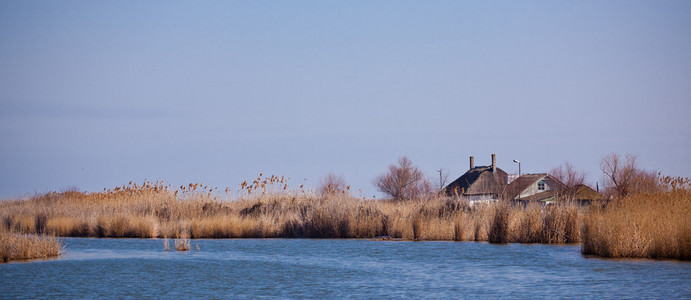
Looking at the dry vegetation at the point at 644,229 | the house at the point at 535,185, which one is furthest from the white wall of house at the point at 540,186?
the dry vegetation at the point at 644,229

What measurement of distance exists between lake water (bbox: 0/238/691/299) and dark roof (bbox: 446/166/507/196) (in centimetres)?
4522

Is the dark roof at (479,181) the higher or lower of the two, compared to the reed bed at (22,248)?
higher

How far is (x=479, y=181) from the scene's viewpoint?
225 ft

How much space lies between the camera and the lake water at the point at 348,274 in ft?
43.5

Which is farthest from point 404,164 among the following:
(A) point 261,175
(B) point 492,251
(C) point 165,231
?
(B) point 492,251

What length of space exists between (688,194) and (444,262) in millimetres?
6991

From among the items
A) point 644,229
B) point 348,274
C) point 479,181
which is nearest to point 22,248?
point 348,274

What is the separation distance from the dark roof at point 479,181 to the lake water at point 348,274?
148 ft

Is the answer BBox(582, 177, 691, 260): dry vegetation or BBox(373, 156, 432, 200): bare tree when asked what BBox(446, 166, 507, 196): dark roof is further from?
BBox(582, 177, 691, 260): dry vegetation

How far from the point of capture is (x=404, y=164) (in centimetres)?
8206

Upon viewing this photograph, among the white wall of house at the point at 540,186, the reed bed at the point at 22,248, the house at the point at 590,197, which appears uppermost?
the white wall of house at the point at 540,186

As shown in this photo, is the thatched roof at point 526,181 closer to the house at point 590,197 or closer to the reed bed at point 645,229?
the house at point 590,197

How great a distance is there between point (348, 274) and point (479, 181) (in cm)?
5403

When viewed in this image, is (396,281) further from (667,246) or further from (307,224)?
(307,224)
